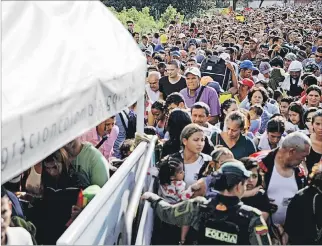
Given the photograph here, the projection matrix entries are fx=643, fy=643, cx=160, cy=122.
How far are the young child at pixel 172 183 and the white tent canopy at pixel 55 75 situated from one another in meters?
0.69

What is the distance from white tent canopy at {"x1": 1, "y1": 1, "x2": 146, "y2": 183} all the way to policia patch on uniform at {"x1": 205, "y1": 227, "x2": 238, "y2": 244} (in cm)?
110

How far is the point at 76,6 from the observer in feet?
15.9

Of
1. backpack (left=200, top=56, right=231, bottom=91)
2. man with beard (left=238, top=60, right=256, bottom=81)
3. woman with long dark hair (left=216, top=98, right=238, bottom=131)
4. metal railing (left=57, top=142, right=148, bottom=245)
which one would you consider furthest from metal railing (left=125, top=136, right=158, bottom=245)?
man with beard (left=238, top=60, right=256, bottom=81)

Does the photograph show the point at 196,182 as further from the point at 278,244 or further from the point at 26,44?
the point at 26,44

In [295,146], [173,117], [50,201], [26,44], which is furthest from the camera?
[173,117]

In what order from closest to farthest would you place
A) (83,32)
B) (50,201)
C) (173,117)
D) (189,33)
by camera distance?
(83,32) < (50,201) < (173,117) < (189,33)

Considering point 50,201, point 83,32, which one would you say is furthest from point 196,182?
point 83,32

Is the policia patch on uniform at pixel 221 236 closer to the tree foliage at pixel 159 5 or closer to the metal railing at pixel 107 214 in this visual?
the metal railing at pixel 107 214

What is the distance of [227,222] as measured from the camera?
4430 millimetres

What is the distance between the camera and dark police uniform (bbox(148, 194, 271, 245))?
174 inches

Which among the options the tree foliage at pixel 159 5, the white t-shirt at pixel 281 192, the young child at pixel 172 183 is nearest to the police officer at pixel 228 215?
the young child at pixel 172 183

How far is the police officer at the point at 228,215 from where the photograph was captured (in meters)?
4.41

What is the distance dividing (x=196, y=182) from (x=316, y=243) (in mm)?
1136

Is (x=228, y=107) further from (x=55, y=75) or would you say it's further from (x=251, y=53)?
(x=251, y=53)
